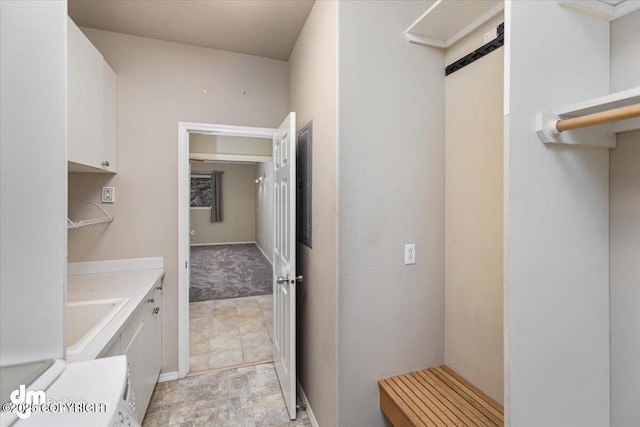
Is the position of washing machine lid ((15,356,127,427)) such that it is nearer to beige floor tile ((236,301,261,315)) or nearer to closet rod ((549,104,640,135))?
closet rod ((549,104,640,135))

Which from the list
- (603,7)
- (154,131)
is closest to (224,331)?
(154,131)

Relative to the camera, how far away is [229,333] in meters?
3.20

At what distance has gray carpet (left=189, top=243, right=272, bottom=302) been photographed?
4727mm

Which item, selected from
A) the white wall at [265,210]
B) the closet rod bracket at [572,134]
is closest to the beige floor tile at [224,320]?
the white wall at [265,210]

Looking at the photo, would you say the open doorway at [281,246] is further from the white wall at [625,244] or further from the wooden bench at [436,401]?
the white wall at [625,244]

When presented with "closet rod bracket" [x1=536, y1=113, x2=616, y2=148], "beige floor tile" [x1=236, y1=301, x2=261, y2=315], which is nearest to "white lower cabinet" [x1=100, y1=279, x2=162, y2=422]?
"beige floor tile" [x1=236, y1=301, x2=261, y2=315]

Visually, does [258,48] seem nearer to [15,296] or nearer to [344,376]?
[15,296]

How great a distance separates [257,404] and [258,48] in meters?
2.80

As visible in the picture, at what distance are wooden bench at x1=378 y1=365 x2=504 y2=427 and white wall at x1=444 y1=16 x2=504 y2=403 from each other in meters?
0.07

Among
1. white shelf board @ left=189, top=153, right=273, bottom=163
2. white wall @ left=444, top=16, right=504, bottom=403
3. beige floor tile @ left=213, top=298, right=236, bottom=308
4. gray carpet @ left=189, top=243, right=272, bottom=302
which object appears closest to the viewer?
white wall @ left=444, top=16, right=504, bottom=403

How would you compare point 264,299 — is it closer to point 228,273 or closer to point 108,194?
point 228,273

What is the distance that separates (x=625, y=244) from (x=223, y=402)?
7.89ft

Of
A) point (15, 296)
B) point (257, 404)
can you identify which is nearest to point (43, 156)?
point (15, 296)

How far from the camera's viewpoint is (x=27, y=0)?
0.89 m
